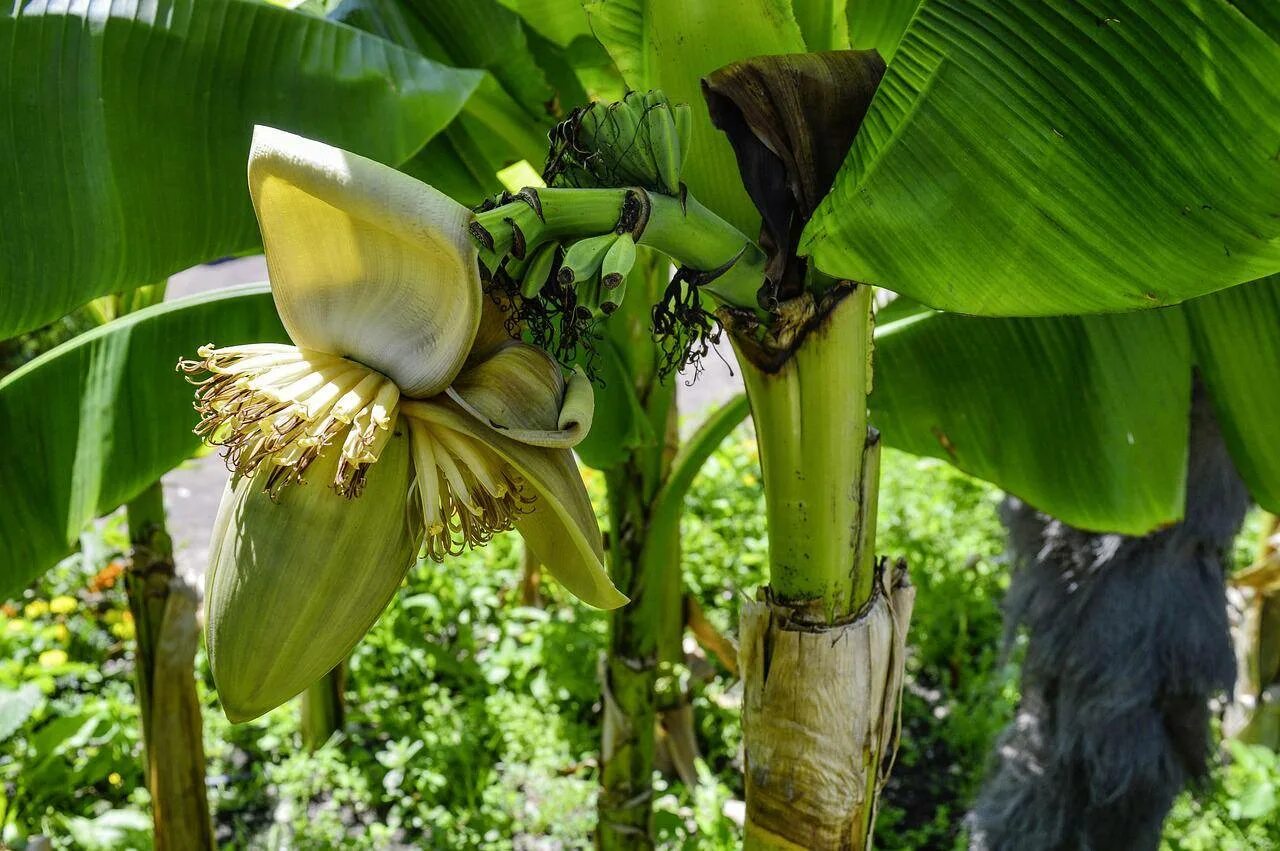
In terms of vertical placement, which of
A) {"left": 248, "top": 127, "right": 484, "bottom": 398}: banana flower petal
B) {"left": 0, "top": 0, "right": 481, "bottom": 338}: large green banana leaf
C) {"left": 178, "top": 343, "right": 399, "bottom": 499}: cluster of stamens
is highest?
{"left": 0, "top": 0, "right": 481, "bottom": 338}: large green banana leaf

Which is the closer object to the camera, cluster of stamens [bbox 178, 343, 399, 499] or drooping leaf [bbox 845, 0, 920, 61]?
cluster of stamens [bbox 178, 343, 399, 499]

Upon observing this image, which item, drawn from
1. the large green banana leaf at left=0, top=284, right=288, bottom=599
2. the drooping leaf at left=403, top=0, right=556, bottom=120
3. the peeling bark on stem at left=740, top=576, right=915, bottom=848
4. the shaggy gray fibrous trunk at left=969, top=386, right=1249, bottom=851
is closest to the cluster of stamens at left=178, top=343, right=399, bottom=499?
the peeling bark on stem at left=740, top=576, right=915, bottom=848

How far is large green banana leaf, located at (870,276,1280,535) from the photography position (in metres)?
0.96

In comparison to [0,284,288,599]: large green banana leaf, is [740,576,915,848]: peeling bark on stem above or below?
below

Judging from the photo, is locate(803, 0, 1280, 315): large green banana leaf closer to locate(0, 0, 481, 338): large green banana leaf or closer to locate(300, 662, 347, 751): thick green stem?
locate(0, 0, 481, 338): large green banana leaf

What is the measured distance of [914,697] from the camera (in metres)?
2.57

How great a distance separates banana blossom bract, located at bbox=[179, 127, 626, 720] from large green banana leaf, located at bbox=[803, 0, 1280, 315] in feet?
0.63

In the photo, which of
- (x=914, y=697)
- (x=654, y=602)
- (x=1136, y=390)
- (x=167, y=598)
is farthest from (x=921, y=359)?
(x=914, y=697)

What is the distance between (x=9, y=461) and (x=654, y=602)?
75cm

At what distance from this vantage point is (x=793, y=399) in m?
0.66

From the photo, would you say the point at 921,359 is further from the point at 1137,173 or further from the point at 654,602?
the point at 1137,173

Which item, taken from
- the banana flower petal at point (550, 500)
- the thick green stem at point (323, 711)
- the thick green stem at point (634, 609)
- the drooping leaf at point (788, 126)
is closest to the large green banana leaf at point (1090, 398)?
the thick green stem at point (634, 609)

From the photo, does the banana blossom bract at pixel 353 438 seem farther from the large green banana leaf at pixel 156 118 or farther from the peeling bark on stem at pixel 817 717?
the large green banana leaf at pixel 156 118

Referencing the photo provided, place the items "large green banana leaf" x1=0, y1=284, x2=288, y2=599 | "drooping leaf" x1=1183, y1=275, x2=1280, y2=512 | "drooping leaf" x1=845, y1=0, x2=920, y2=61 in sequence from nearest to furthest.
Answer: "drooping leaf" x1=845, y1=0, x2=920, y2=61
"drooping leaf" x1=1183, y1=275, x2=1280, y2=512
"large green banana leaf" x1=0, y1=284, x2=288, y2=599
